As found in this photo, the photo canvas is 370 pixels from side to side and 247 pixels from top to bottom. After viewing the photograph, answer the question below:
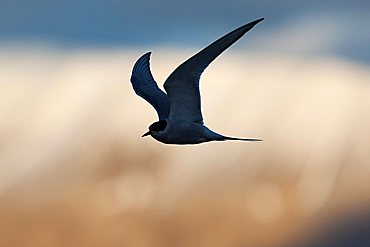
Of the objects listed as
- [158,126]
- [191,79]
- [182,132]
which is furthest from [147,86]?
[191,79]

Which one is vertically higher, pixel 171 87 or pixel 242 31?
pixel 242 31

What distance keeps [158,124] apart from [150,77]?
4.40m

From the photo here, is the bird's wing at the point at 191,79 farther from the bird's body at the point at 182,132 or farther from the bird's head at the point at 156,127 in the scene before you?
the bird's head at the point at 156,127

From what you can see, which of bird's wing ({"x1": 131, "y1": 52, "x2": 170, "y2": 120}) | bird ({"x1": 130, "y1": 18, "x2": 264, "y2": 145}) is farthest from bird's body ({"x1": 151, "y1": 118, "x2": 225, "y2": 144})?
bird's wing ({"x1": 131, "y1": 52, "x2": 170, "y2": 120})

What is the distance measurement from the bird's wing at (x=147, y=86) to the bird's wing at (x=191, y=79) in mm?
2382

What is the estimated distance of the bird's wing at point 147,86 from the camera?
71.5ft

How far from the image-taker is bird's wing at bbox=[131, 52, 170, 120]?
21781 mm

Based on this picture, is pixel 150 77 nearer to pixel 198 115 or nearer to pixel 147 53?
pixel 147 53

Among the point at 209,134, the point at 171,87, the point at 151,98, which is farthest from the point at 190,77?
the point at 151,98

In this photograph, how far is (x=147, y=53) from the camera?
921 inches

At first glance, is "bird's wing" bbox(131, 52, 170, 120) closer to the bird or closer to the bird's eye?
the bird

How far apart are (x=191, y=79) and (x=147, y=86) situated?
17.0 feet

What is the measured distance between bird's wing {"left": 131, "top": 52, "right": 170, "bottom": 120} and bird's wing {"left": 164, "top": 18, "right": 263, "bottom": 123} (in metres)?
2.38

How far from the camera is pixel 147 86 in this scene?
22938mm
